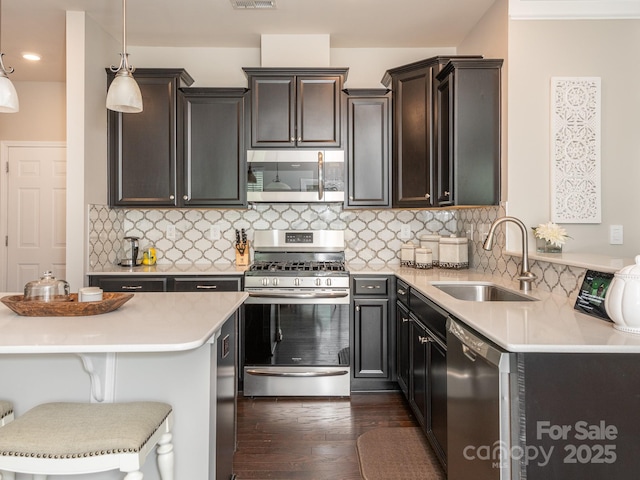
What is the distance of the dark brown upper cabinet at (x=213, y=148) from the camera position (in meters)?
3.60

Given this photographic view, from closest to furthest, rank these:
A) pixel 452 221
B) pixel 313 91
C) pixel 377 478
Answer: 1. pixel 377 478
2. pixel 313 91
3. pixel 452 221

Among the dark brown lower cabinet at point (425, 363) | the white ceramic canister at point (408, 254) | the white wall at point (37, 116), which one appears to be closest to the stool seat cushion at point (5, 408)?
the dark brown lower cabinet at point (425, 363)

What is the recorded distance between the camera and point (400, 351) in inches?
129

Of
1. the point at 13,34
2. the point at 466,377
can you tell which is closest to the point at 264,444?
the point at 466,377

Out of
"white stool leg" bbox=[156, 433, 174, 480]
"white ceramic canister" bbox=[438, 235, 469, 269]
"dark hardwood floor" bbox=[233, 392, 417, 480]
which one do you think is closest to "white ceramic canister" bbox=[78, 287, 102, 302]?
"white stool leg" bbox=[156, 433, 174, 480]

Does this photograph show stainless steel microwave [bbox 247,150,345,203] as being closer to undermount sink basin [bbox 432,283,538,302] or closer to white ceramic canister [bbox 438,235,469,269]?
white ceramic canister [bbox 438,235,469,269]

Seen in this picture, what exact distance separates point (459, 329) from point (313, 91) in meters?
2.43

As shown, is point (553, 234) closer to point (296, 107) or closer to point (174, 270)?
point (296, 107)

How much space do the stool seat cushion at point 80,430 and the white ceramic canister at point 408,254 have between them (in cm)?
262

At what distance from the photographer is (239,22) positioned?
348 centimetres

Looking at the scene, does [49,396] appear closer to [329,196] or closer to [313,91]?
[329,196]

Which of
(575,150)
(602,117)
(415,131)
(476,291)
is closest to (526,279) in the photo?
(476,291)

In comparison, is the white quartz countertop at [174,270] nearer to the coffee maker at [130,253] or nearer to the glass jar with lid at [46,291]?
the coffee maker at [130,253]

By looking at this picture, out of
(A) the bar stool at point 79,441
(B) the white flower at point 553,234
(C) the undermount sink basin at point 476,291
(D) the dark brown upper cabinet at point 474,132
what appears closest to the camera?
(A) the bar stool at point 79,441
